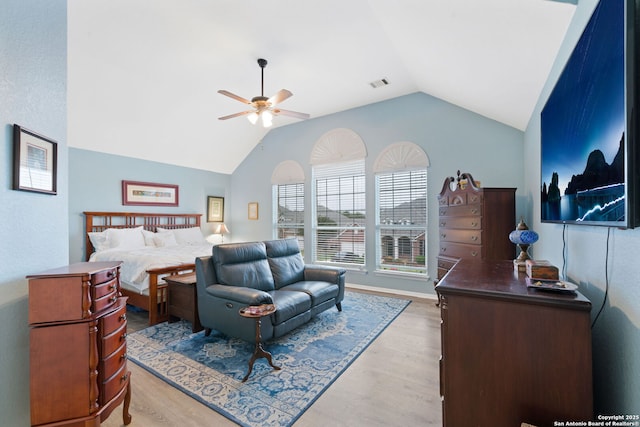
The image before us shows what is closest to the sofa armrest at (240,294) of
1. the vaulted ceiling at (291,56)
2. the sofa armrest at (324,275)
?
the sofa armrest at (324,275)

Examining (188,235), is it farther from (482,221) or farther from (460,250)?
(482,221)

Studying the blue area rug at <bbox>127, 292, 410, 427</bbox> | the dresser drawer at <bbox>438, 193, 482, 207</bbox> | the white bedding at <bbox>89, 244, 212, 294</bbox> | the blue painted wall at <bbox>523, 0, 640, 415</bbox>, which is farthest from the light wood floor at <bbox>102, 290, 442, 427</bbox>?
the dresser drawer at <bbox>438, 193, 482, 207</bbox>

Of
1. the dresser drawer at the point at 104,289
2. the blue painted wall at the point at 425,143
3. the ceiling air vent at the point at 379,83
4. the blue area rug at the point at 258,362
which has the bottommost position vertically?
the blue area rug at the point at 258,362

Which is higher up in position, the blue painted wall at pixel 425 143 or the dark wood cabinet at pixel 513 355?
the blue painted wall at pixel 425 143

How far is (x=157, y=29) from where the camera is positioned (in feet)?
10.0

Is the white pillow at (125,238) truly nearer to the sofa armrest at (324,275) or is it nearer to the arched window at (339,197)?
the sofa armrest at (324,275)

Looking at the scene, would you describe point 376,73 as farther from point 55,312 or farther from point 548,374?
point 55,312

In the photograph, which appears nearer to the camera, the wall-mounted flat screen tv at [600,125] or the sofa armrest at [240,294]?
the wall-mounted flat screen tv at [600,125]

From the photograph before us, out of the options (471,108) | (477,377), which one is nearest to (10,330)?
(477,377)

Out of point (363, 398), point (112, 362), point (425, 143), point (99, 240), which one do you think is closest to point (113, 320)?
point (112, 362)

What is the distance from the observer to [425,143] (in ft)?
14.7

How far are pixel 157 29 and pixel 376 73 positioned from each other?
282cm

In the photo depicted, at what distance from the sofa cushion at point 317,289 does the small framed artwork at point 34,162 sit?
92.9 inches

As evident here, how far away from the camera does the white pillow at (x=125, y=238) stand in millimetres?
4480
